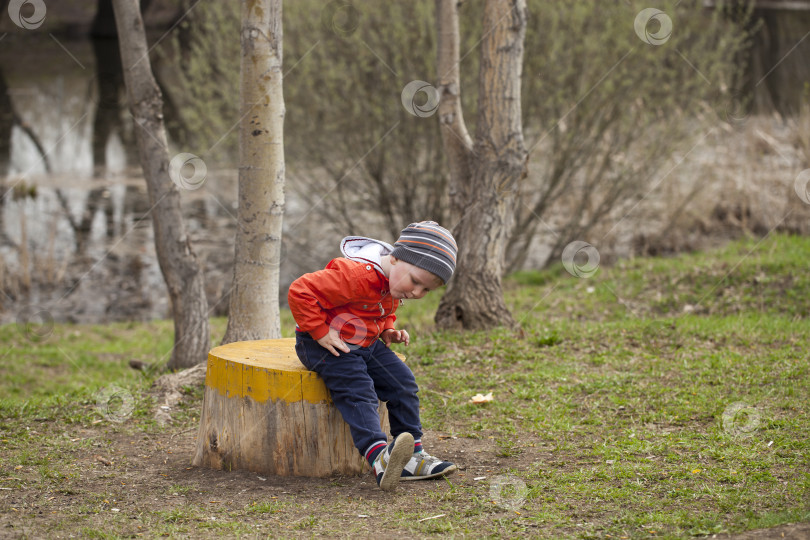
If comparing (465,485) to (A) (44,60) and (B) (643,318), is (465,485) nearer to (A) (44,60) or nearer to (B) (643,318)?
(B) (643,318)

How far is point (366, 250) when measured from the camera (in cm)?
364

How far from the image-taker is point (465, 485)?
11.7 feet

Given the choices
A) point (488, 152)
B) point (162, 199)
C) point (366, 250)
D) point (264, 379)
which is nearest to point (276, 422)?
point (264, 379)

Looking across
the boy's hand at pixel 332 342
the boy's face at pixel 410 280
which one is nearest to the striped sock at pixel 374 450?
the boy's hand at pixel 332 342

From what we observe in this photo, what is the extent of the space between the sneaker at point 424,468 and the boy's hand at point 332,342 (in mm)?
651

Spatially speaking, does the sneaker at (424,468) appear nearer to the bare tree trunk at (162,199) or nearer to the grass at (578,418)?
the grass at (578,418)

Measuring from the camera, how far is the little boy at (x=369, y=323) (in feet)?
11.2

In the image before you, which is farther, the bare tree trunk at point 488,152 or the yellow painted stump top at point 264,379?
the bare tree trunk at point 488,152

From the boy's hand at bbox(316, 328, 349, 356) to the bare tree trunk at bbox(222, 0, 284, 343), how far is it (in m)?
1.63

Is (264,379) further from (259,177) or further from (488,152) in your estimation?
(488,152)

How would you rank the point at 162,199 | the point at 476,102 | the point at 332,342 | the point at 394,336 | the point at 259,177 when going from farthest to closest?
the point at 476,102 < the point at 162,199 < the point at 259,177 < the point at 394,336 < the point at 332,342

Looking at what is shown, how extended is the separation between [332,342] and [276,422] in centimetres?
52

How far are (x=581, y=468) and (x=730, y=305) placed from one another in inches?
165

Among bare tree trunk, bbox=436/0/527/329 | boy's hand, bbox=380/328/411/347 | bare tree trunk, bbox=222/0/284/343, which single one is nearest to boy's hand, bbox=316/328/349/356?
boy's hand, bbox=380/328/411/347
